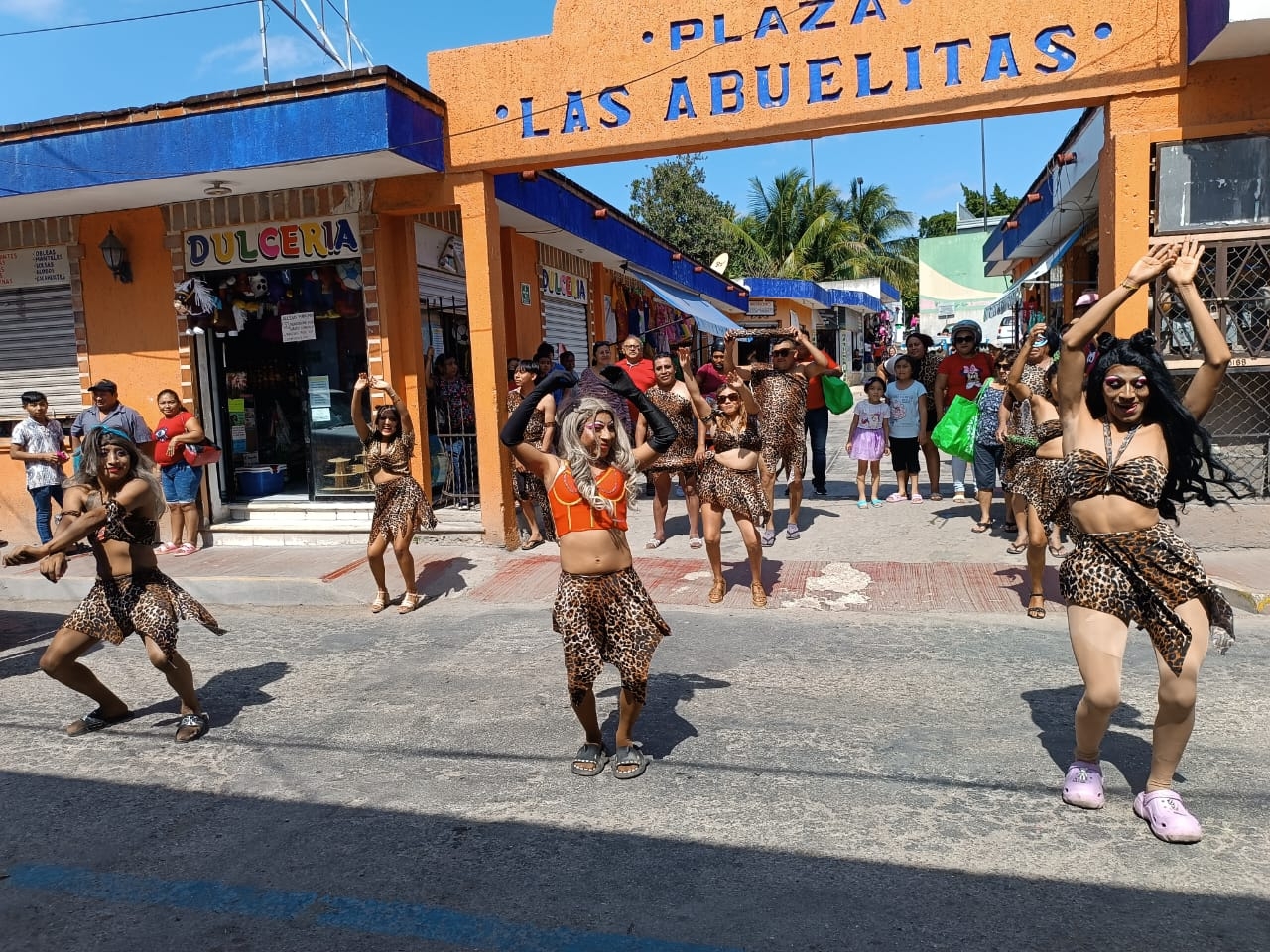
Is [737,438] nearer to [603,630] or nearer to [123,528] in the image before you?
[603,630]

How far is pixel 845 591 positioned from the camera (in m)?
7.21

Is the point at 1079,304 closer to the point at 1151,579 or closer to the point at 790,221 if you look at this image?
the point at 1151,579

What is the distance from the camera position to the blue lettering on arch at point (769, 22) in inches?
304

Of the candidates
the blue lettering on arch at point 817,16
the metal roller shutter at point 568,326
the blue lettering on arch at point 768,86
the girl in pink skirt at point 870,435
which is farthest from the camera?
the metal roller shutter at point 568,326

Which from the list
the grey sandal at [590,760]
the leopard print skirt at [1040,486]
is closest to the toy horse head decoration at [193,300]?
the grey sandal at [590,760]

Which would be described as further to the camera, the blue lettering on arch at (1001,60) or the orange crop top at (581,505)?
the blue lettering on arch at (1001,60)

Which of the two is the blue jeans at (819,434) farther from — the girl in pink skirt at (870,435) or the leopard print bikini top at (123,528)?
the leopard print bikini top at (123,528)

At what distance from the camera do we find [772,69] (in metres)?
7.80

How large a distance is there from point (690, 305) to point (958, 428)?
8.29 metres

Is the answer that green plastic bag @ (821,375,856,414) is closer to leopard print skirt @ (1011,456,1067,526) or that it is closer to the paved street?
leopard print skirt @ (1011,456,1067,526)

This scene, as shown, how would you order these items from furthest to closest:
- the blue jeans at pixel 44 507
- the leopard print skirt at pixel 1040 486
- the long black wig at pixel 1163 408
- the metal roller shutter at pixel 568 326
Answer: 1. the metal roller shutter at pixel 568 326
2. the blue jeans at pixel 44 507
3. the leopard print skirt at pixel 1040 486
4. the long black wig at pixel 1163 408

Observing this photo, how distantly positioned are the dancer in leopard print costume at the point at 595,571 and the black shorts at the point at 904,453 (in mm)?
6739

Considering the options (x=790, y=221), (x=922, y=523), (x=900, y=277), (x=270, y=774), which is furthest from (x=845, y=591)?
(x=900, y=277)

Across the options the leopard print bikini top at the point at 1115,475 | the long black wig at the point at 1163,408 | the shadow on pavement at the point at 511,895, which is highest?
the long black wig at the point at 1163,408
